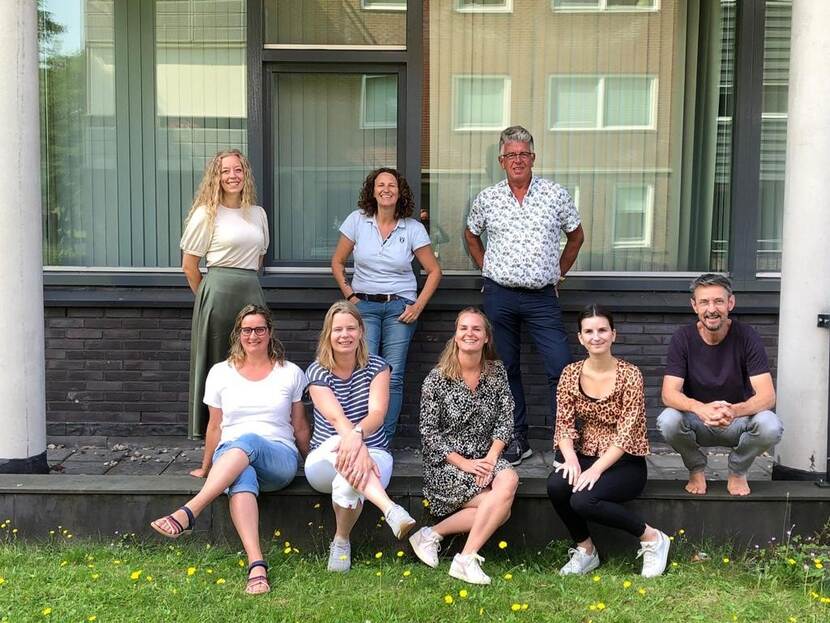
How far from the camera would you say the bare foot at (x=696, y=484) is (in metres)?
4.45

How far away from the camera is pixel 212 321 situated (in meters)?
5.20

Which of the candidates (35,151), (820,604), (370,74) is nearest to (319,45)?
(370,74)

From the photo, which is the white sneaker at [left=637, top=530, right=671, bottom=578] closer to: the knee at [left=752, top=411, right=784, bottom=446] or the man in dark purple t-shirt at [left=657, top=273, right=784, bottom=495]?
the man in dark purple t-shirt at [left=657, top=273, right=784, bottom=495]

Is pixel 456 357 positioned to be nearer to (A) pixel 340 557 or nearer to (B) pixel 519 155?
(A) pixel 340 557

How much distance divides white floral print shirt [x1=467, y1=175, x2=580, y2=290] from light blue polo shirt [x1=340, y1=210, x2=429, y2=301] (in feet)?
1.42

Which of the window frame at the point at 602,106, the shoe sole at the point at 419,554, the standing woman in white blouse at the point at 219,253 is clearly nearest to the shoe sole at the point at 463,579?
the shoe sole at the point at 419,554

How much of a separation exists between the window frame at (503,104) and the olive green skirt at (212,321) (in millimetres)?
1979

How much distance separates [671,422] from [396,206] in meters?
2.13

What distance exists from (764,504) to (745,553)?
243 millimetres

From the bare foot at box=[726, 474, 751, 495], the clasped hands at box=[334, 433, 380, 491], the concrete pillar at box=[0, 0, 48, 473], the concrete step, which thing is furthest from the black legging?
the concrete pillar at box=[0, 0, 48, 473]

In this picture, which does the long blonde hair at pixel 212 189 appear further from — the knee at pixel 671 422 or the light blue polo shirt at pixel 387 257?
the knee at pixel 671 422

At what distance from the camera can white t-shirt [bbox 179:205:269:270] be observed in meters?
5.13

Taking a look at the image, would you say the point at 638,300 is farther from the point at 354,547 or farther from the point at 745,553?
the point at 354,547

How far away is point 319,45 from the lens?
Answer: 20.7ft
